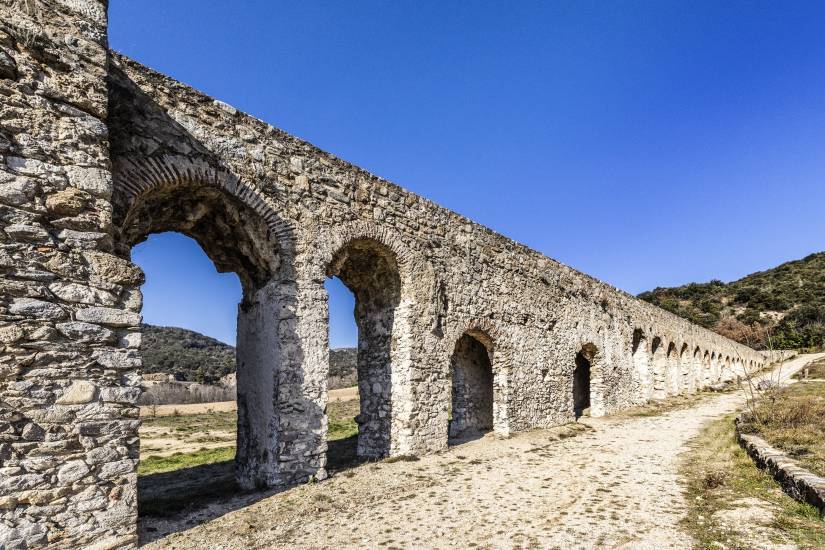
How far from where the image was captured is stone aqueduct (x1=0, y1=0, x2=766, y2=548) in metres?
4.14

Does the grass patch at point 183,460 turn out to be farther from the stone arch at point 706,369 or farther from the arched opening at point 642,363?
the stone arch at point 706,369

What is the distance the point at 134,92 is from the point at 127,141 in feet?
2.23

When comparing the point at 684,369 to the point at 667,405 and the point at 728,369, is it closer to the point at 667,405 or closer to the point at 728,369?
the point at 667,405

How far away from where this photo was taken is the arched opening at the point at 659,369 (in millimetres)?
20797

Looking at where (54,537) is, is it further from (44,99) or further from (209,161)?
(209,161)

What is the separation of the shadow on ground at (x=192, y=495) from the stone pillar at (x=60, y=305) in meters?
1.30

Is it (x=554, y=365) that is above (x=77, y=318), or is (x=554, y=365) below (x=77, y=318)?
below

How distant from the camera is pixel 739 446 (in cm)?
906

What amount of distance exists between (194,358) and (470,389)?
122ft

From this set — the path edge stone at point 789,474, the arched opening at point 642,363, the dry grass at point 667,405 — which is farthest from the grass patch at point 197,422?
the arched opening at point 642,363

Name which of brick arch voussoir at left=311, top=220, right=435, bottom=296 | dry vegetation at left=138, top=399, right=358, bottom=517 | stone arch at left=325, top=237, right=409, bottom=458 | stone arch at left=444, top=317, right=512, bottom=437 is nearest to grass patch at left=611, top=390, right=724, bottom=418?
stone arch at left=444, top=317, right=512, bottom=437

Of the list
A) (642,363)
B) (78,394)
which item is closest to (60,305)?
(78,394)

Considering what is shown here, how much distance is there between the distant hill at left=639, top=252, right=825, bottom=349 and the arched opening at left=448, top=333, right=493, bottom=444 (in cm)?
3534

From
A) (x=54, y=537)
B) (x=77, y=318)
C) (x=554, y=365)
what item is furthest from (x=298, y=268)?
(x=554, y=365)
